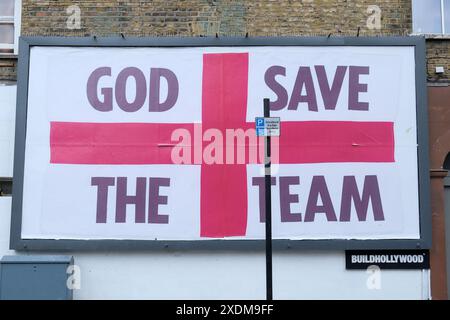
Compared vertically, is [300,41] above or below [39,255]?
above

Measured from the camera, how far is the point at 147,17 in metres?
9.80

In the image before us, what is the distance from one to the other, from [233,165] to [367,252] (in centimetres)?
227

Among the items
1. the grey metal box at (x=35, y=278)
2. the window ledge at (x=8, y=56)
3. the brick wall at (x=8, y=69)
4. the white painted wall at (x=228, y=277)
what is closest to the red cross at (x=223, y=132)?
the white painted wall at (x=228, y=277)

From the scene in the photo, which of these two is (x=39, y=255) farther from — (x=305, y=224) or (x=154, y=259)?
(x=305, y=224)

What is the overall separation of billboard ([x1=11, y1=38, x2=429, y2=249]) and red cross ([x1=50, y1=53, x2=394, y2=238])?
15 millimetres

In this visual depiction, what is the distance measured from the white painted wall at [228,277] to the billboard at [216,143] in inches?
10.0

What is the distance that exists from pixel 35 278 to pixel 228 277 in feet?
8.69

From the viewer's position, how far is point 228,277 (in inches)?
365

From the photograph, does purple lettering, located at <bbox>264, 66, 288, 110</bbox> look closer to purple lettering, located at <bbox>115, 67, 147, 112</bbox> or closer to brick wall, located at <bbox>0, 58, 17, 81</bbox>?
purple lettering, located at <bbox>115, 67, 147, 112</bbox>

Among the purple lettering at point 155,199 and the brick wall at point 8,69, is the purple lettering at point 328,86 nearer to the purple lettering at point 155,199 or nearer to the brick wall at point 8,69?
the purple lettering at point 155,199

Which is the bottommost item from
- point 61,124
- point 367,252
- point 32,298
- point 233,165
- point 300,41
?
point 32,298

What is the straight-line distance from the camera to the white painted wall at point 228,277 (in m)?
9.25

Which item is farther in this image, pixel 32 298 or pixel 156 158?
pixel 156 158

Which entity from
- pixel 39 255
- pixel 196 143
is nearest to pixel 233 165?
pixel 196 143
